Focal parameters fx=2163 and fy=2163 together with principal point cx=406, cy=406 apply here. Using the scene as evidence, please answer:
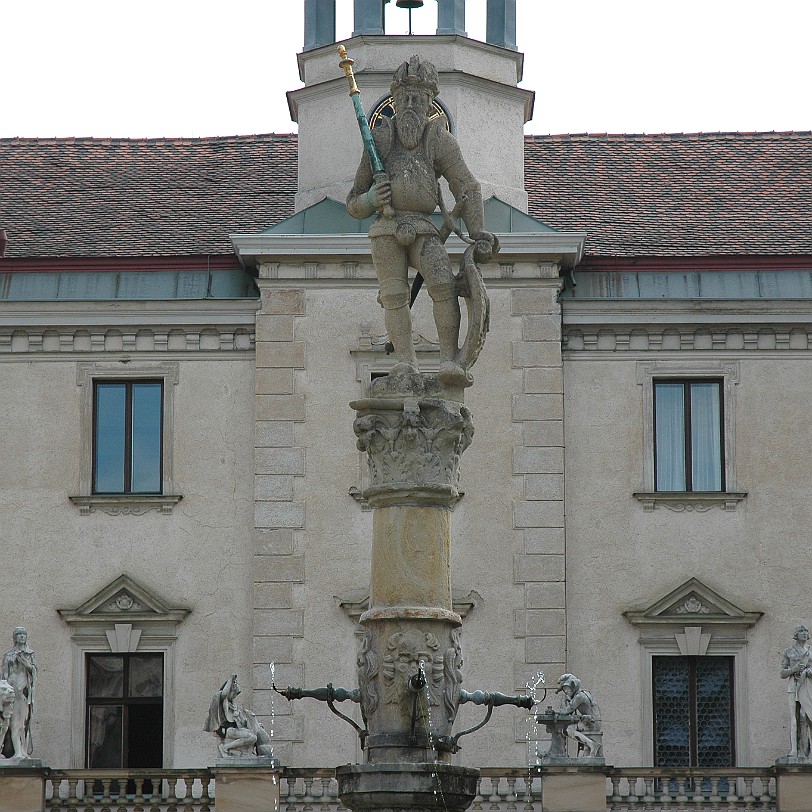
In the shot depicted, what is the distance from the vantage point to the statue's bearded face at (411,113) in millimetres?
17750

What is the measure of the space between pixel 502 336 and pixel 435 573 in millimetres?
15333

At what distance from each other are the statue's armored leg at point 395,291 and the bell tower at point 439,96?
49.5 ft

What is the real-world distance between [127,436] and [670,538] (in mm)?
8186

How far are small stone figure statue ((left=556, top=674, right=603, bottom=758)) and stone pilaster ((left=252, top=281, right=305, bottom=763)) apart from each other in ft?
16.3

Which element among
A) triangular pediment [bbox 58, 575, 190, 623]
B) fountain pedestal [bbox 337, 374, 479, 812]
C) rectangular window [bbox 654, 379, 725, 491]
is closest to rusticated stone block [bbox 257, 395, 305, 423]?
triangular pediment [bbox 58, 575, 190, 623]

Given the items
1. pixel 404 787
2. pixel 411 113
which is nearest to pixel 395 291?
pixel 411 113

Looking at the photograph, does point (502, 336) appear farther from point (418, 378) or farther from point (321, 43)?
point (418, 378)

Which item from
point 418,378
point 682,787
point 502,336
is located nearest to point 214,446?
point 502,336

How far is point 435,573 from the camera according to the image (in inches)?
659

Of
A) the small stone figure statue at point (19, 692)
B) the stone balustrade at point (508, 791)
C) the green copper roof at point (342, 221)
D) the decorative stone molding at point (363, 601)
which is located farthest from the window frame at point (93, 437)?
the stone balustrade at point (508, 791)

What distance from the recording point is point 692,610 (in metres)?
31.4

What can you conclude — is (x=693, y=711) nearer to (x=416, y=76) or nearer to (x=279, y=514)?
(x=279, y=514)

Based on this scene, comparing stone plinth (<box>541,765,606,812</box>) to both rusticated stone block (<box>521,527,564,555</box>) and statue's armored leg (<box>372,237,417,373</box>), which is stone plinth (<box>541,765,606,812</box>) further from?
statue's armored leg (<box>372,237,417,373</box>)

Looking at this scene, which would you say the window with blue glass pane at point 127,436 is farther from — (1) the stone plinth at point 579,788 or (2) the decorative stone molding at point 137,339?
(1) the stone plinth at point 579,788
